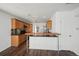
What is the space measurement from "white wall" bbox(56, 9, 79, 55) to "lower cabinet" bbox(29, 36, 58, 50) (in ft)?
1.43

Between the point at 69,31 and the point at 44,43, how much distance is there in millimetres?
1435

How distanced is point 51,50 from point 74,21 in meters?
1.87

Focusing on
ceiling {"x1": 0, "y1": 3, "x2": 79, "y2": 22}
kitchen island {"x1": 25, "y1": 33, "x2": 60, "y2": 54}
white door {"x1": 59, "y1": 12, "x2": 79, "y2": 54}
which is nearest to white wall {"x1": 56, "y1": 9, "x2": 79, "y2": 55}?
white door {"x1": 59, "y1": 12, "x2": 79, "y2": 54}

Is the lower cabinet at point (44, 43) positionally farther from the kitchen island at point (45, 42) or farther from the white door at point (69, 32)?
the white door at point (69, 32)

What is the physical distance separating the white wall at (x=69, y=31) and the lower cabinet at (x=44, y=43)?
1.43 feet

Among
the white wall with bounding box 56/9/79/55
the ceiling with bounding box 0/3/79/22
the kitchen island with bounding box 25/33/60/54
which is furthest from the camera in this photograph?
the kitchen island with bounding box 25/33/60/54

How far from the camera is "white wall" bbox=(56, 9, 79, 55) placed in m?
5.49

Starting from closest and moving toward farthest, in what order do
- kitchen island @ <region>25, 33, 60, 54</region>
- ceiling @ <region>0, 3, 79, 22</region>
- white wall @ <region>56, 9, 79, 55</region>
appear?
ceiling @ <region>0, 3, 79, 22</region>
white wall @ <region>56, 9, 79, 55</region>
kitchen island @ <region>25, 33, 60, 54</region>

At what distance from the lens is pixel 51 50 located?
5766mm

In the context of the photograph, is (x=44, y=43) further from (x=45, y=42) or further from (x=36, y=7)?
(x=36, y=7)

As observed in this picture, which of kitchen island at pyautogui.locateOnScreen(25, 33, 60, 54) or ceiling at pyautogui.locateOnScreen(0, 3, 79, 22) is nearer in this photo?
ceiling at pyautogui.locateOnScreen(0, 3, 79, 22)

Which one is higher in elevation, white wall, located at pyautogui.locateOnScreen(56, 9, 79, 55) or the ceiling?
the ceiling

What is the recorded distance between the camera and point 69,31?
554cm

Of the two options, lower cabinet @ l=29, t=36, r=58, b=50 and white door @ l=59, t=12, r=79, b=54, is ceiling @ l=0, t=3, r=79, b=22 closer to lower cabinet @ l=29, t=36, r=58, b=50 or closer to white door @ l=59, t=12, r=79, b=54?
white door @ l=59, t=12, r=79, b=54
